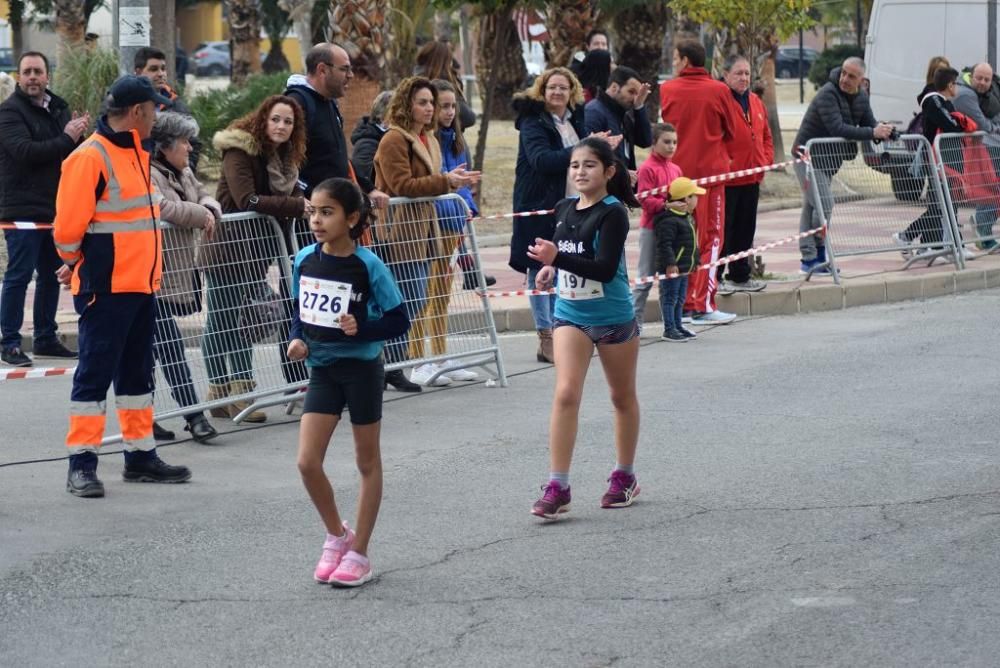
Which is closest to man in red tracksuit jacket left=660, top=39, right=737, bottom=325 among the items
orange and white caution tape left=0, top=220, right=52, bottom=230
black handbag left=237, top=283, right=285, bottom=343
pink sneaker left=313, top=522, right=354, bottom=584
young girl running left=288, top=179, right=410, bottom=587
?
black handbag left=237, top=283, right=285, bottom=343

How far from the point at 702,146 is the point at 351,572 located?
23.9 feet

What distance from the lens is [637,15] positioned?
34.2 m

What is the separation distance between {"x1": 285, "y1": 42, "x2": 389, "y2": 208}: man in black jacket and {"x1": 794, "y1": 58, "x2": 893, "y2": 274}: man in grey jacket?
18.5ft

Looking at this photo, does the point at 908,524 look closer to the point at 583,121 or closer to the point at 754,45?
the point at 583,121

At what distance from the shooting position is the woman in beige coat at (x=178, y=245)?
27.6 feet

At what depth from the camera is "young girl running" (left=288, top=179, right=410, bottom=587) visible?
236 inches

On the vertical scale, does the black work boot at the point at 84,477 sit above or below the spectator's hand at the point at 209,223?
below

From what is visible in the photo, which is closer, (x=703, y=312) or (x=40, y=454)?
(x=40, y=454)

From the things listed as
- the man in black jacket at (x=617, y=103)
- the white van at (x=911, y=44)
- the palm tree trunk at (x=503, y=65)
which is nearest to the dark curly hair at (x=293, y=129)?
the man in black jacket at (x=617, y=103)

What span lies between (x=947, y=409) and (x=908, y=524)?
2.53 metres

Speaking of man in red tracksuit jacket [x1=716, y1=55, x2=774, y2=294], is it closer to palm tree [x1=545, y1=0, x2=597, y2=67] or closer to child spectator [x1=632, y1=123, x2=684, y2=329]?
child spectator [x1=632, y1=123, x2=684, y2=329]

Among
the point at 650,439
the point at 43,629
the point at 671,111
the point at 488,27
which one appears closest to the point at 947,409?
the point at 650,439

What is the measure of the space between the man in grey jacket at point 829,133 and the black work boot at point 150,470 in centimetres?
748

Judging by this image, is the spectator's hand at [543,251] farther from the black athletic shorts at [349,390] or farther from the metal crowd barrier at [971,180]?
the metal crowd barrier at [971,180]
